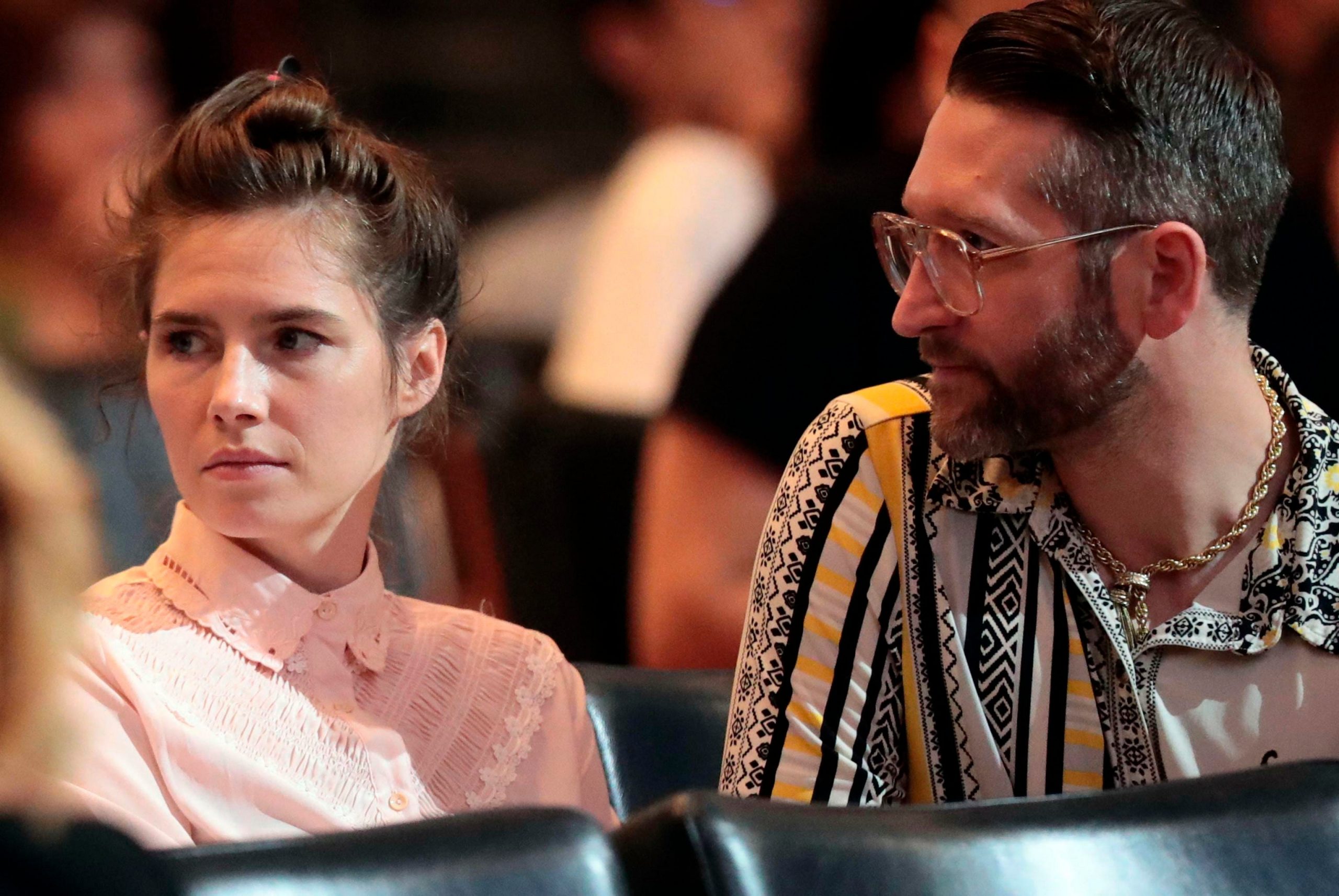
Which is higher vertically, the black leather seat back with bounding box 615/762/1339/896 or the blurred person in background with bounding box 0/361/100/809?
the blurred person in background with bounding box 0/361/100/809

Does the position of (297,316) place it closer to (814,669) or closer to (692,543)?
(814,669)

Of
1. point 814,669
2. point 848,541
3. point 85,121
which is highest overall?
point 85,121

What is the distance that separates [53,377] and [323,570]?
966 mm

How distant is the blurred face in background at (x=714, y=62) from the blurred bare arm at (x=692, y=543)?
1.81 feet

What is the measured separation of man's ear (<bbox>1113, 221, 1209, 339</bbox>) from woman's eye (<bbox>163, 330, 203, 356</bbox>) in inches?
36.1

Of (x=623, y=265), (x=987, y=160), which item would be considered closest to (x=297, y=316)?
(x=987, y=160)

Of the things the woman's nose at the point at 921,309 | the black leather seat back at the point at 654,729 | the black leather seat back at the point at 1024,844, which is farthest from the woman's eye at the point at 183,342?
the black leather seat back at the point at 1024,844

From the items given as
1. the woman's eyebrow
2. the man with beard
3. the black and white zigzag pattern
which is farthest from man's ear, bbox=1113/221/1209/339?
the woman's eyebrow

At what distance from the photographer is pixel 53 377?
2.34 metres

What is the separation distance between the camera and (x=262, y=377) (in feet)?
4.92

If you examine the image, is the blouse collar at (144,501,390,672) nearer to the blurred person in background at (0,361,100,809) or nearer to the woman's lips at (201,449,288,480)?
the woman's lips at (201,449,288,480)

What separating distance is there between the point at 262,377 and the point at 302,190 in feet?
0.76

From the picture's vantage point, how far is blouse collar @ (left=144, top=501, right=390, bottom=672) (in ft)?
4.99

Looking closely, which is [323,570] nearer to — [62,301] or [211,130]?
[211,130]
